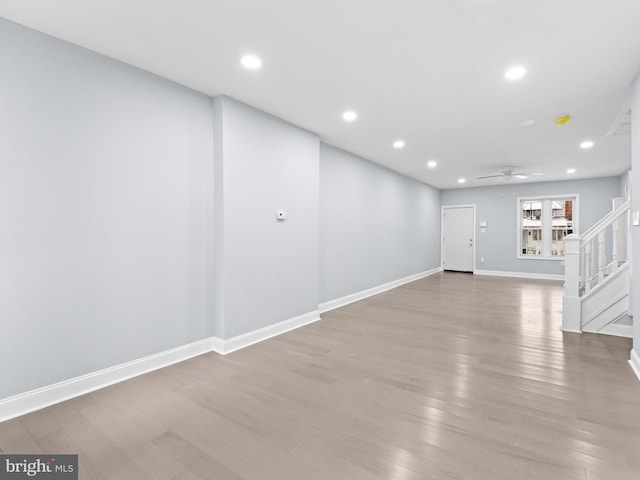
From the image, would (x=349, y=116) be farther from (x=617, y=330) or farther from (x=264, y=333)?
(x=617, y=330)

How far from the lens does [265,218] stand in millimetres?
3715

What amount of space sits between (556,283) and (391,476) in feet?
26.7

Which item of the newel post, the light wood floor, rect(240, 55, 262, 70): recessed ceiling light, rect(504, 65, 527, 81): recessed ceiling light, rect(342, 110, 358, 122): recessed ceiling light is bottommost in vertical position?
the light wood floor

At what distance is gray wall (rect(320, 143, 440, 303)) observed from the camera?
203 inches

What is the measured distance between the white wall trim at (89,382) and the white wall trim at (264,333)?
0.26 meters

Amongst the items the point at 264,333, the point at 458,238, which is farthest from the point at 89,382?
the point at 458,238

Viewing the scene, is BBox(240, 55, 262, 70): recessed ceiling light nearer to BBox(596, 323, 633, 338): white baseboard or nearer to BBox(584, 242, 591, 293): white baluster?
BBox(584, 242, 591, 293): white baluster

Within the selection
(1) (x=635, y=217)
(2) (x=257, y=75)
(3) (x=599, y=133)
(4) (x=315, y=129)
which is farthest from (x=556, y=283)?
(2) (x=257, y=75)

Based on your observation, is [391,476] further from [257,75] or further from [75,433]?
[257,75]

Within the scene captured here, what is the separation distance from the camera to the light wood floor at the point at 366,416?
1.67 meters

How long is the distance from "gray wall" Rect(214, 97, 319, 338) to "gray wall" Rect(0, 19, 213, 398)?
0.24 metres

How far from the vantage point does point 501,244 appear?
9.02 metres

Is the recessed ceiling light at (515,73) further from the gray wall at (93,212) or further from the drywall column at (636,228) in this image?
the gray wall at (93,212)

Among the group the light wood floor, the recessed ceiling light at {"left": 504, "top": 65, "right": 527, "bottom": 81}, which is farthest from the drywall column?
the recessed ceiling light at {"left": 504, "top": 65, "right": 527, "bottom": 81}
